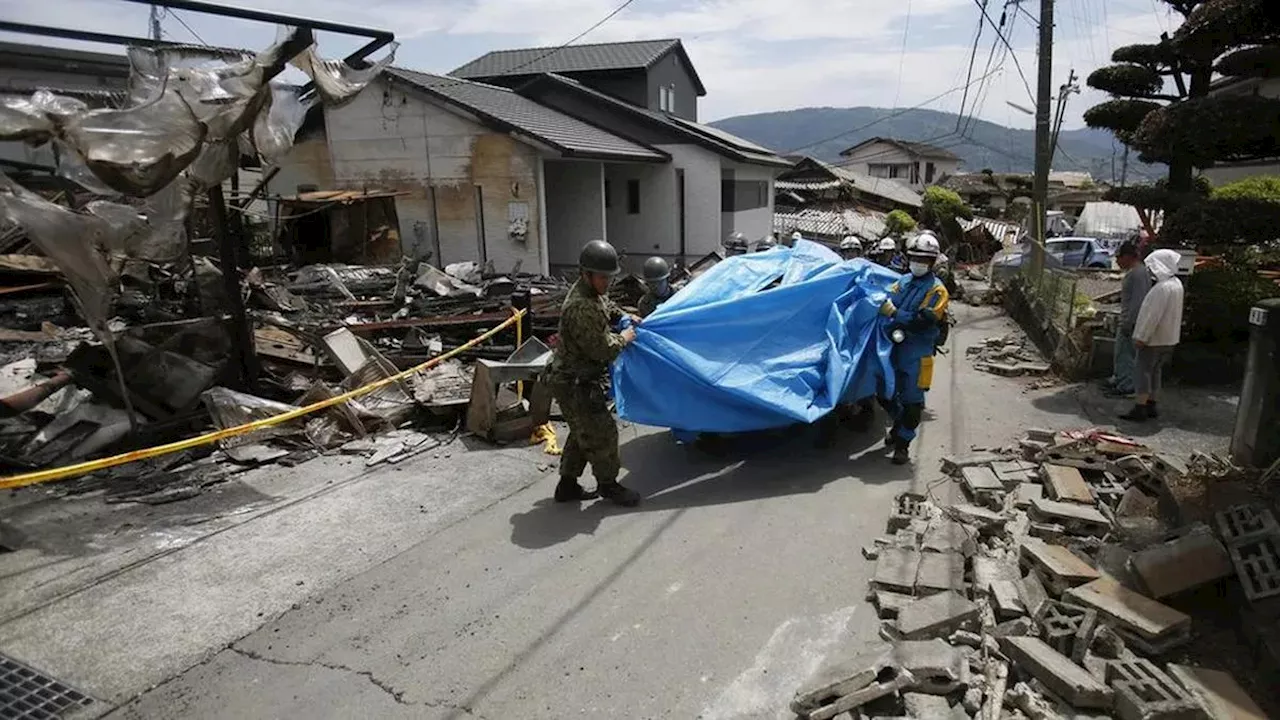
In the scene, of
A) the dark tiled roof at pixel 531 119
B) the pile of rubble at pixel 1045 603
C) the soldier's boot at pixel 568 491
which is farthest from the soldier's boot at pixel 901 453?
the dark tiled roof at pixel 531 119

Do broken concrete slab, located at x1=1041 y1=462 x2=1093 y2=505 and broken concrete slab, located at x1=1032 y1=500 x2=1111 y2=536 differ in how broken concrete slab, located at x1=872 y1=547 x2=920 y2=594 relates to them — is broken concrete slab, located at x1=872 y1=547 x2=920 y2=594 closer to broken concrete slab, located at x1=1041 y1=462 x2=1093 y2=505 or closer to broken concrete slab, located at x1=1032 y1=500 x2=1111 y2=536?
broken concrete slab, located at x1=1032 y1=500 x2=1111 y2=536

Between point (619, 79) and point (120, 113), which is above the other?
point (619, 79)

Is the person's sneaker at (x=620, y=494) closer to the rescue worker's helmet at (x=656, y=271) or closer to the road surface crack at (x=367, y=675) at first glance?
Answer: the road surface crack at (x=367, y=675)

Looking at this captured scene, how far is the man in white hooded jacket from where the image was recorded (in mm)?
6906

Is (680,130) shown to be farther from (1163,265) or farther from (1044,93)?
(1163,265)

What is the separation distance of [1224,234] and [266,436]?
33.3 ft

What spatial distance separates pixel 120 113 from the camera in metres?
4.92

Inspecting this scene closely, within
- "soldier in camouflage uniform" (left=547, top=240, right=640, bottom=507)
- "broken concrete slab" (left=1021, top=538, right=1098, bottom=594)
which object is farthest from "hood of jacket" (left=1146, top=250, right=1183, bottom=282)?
"soldier in camouflage uniform" (left=547, top=240, right=640, bottom=507)

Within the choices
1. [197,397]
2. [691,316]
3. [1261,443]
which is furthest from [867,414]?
[197,397]

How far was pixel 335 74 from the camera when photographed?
6.67 meters

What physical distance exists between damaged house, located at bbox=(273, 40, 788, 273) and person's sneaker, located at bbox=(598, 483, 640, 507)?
37.4ft

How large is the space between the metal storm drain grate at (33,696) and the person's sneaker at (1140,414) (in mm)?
8388

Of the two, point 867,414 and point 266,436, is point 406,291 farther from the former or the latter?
point 867,414

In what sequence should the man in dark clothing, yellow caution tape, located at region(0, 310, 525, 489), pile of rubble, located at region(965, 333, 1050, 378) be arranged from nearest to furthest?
yellow caution tape, located at region(0, 310, 525, 489) → the man in dark clothing → pile of rubble, located at region(965, 333, 1050, 378)
